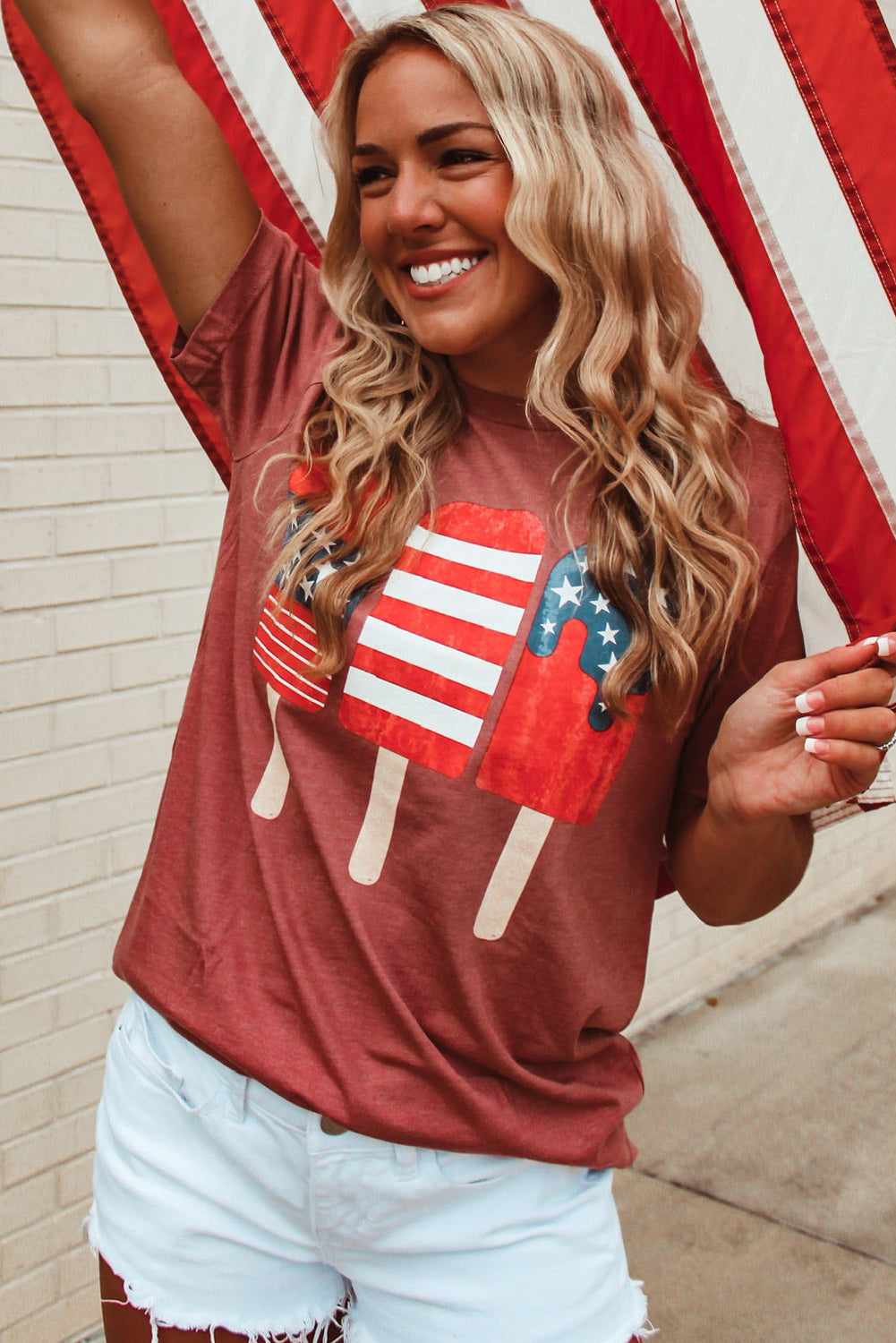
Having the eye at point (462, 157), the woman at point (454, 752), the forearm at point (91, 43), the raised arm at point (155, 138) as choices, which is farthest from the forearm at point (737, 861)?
the forearm at point (91, 43)

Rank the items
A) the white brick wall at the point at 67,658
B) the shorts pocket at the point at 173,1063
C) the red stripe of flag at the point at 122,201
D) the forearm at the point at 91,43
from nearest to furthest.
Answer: the shorts pocket at the point at 173,1063, the forearm at the point at 91,43, the red stripe of flag at the point at 122,201, the white brick wall at the point at 67,658

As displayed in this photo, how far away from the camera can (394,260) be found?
1.72 metres

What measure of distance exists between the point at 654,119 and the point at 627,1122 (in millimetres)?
2984

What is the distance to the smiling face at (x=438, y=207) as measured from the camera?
1.64 m

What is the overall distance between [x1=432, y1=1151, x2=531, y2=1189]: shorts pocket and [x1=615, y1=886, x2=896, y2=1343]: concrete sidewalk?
5.95ft

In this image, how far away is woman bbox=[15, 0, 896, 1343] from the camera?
63.7 inches

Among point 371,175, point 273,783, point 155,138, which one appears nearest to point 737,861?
point 273,783

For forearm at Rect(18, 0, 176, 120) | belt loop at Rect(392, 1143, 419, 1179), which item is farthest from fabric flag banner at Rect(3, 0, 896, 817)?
belt loop at Rect(392, 1143, 419, 1179)

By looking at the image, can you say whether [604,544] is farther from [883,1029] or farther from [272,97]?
[883,1029]

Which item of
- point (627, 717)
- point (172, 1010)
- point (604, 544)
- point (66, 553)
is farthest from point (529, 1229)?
point (66, 553)

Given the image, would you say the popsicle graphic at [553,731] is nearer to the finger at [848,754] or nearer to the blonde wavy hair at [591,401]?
the blonde wavy hair at [591,401]

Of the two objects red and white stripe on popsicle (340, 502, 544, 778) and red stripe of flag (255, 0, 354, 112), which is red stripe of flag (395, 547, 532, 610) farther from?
red stripe of flag (255, 0, 354, 112)

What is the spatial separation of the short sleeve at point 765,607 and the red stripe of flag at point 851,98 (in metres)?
0.29

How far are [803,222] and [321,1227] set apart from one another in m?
1.37
